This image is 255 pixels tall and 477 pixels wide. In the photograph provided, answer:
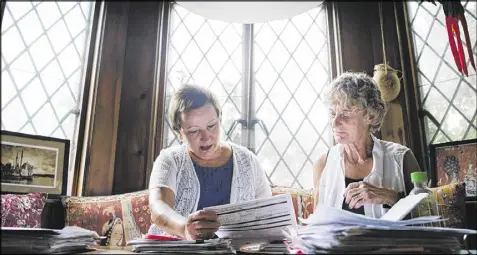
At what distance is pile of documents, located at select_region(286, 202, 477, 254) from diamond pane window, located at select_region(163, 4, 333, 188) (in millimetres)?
1542

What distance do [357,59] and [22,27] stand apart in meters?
2.03

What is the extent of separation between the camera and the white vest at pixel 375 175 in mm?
1132

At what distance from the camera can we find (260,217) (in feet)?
2.60

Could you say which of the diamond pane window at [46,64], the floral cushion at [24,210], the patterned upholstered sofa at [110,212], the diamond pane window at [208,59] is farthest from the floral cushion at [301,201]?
the diamond pane window at [46,64]

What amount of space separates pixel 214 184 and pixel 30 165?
1.13 meters

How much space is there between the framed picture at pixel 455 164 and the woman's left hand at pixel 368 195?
1.10m

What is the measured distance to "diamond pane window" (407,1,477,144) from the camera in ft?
6.36

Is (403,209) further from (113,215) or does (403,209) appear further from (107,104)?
(107,104)

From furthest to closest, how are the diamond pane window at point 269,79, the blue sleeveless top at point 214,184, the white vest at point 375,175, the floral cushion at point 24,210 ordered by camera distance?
1. the diamond pane window at point 269,79
2. the floral cushion at point 24,210
3. the blue sleeveless top at point 214,184
4. the white vest at point 375,175

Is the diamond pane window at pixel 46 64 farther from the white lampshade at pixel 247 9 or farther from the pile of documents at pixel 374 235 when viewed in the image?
the pile of documents at pixel 374 235

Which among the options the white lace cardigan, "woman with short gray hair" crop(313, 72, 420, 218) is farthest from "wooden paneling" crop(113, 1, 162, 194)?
"woman with short gray hair" crop(313, 72, 420, 218)

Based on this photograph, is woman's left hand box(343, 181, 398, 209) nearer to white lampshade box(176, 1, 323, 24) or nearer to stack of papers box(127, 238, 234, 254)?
stack of papers box(127, 238, 234, 254)

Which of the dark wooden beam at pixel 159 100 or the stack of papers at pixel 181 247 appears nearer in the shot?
the stack of papers at pixel 181 247

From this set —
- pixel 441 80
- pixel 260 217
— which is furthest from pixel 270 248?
pixel 441 80
